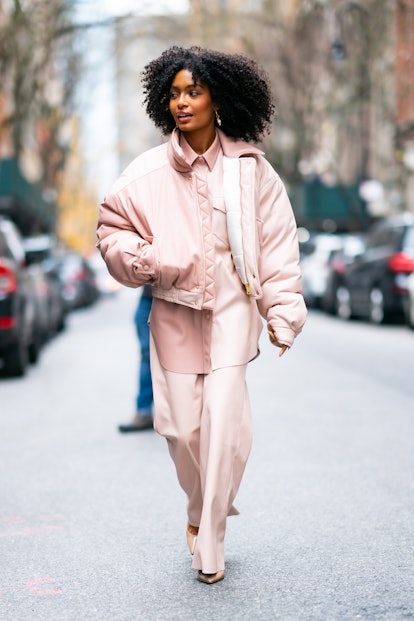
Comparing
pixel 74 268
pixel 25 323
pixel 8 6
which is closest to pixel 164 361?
pixel 25 323

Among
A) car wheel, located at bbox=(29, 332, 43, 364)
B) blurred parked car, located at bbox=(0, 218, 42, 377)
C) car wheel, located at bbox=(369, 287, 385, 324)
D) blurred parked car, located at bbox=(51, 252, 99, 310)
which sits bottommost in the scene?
blurred parked car, located at bbox=(51, 252, 99, 310)

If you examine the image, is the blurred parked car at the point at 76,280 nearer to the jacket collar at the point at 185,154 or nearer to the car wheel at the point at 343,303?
the car wheel at the point at 343,303

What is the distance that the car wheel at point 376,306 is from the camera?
1957 centimetres

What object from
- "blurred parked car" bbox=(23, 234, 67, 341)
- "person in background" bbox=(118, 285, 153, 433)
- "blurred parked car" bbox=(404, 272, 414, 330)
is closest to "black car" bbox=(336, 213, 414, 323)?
"blurred parked car" bbox=(404, 272, 414, 330)

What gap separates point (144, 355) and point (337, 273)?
15204 mm

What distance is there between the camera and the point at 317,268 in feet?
87.8

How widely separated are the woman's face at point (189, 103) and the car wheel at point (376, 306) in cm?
1501

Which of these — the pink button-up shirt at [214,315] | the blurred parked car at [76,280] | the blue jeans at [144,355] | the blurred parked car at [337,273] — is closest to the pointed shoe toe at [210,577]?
the pink button-up shirt at [214,315]

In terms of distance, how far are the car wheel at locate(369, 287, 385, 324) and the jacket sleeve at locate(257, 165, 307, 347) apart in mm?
14908

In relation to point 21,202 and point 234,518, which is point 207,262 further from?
point 21,202

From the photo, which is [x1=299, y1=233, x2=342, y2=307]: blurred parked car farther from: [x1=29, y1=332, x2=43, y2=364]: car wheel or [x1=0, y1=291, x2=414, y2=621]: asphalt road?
[x1=0, y1=291, x2=414, y2=621]: asphalt road

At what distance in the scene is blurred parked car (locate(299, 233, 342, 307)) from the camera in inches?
1040

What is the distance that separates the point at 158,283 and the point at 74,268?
28927mm

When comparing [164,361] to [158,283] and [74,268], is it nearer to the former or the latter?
[158,283]
